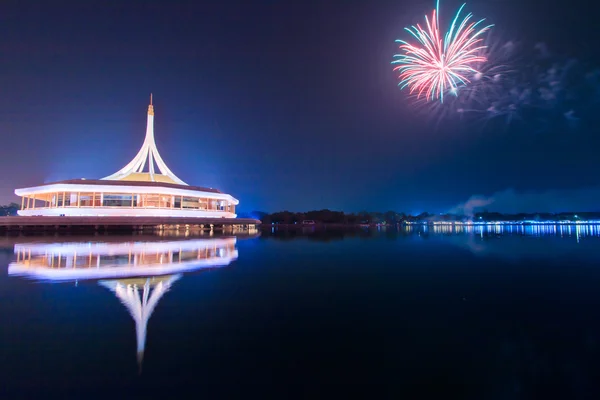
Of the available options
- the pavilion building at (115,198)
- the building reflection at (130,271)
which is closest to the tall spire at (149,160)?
the pavilion building at (115,198)

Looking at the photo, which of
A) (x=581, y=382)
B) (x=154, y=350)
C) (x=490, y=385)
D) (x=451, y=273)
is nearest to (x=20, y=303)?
(x=154, y=350)

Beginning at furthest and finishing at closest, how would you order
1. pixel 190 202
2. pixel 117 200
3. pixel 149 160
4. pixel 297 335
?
pixel 149 160, pixel 190 202, pixel 117 200, pixel 297 335

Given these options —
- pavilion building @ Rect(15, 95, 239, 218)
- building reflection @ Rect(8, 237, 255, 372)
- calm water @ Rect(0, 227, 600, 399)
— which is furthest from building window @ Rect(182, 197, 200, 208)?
calm water @ Rect(0, 227, 600, 399)

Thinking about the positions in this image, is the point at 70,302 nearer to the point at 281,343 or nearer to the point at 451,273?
the point at 281,343

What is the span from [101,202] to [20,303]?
3662 centimetres

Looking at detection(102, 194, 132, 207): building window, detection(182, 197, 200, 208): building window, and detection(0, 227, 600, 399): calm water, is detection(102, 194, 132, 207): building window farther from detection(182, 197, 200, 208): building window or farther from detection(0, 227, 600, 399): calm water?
detection(0, 227, 600, 399): calm water

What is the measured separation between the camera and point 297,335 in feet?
14.7

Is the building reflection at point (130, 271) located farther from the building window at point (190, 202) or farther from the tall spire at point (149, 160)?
the tall spire at point (149, 160)

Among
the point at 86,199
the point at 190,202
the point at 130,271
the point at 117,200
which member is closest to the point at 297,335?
the point at 130,271

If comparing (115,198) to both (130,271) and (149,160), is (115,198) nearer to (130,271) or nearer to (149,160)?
(149,160)

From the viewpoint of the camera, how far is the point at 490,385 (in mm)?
3244

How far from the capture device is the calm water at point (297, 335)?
10.6ft

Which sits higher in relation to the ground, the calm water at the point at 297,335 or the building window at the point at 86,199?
the building window at the point at 86,199

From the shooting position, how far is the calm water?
3.24 metres
